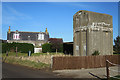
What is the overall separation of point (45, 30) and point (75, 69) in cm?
3590

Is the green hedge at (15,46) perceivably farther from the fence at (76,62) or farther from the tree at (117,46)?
the tree at (117,46)

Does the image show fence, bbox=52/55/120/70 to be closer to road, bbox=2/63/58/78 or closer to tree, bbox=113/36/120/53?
road, bbox=2/63/58/78

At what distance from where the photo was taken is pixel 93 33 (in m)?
14.2

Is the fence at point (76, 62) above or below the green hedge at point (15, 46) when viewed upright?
below

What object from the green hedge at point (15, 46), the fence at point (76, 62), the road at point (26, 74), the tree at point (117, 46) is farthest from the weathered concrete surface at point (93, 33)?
the tree at point (117, 46)

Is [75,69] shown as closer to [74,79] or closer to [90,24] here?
[74,79]

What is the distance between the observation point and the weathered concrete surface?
559 inches

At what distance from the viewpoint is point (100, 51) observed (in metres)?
14.4

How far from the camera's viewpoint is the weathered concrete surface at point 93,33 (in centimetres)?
1419

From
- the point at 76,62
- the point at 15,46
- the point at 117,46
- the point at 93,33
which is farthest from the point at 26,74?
the point at 117,46

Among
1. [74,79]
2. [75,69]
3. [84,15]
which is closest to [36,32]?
[84,15]

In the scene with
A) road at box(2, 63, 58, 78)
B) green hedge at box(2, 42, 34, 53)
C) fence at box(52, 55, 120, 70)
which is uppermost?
green hedge at box(2, 42, 34, 53)

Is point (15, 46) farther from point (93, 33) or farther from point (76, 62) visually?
point (76, 62)

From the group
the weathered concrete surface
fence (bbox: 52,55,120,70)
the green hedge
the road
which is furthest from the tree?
the road
